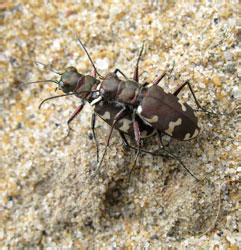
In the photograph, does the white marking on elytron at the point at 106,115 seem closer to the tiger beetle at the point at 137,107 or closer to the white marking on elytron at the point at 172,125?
the tiger beetle at the point at 137,107

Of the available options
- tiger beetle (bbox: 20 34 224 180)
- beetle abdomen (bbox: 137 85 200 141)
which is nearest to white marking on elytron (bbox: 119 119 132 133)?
tiger beetle (bbox: 20 34 224 180)

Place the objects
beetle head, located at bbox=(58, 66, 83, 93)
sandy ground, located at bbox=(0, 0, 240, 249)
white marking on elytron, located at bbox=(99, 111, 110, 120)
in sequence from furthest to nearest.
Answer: beetle head, located at bbox=(58, 66, 83, 93) < white marking on elytron, located at bbox=(99, 111, 110, 120) < sandy ground, located at bbox=(0, 0, 240, 249)

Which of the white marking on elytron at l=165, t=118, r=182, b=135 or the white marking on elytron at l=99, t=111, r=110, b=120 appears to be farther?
the white marking on elytron at l=99, t=111, r=110, b=120

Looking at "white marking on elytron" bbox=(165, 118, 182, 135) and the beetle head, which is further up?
the beetle head

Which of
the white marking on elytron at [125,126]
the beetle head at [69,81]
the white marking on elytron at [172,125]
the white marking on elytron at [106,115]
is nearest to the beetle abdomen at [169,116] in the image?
the white marking on elytron at [172,125]

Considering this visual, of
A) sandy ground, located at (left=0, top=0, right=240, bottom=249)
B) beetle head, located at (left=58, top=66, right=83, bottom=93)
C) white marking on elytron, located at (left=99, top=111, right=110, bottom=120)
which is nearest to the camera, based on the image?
sandy ground, located at (left=0, top=0, right=240, bottom=249)

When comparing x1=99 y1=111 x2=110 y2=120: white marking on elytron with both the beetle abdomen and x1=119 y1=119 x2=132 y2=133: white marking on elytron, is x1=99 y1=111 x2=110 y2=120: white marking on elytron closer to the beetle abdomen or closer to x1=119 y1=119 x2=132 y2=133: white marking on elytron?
x1=119 y1=119 x2=132 y2=133: white marking on elytron

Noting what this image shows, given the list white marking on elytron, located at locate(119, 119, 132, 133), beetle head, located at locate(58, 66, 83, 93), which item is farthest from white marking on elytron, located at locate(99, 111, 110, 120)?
beetle head, located at locate(58, 66, 83, 93)
